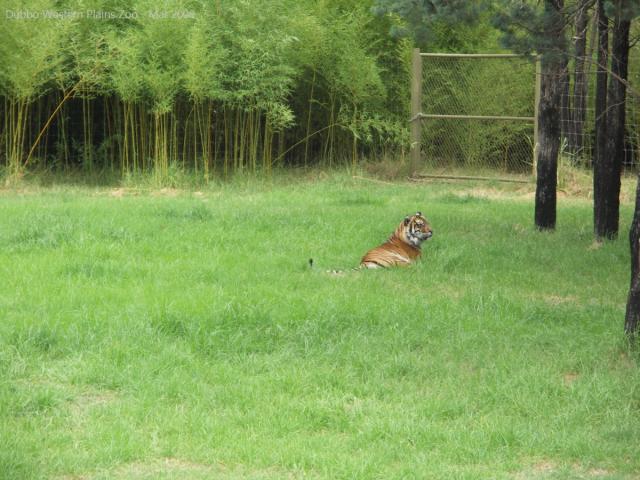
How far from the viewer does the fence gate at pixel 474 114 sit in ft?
47.1

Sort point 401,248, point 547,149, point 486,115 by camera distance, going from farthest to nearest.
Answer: point 486,115 → point 547,149 → point 401,248

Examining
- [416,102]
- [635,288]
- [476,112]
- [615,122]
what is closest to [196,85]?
[416,102]

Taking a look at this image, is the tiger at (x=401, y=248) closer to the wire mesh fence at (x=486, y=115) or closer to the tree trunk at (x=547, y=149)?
the tree trunk at (x=547, y=149)

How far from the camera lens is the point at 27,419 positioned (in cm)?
439

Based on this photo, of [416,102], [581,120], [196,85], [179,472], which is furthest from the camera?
[416,102]

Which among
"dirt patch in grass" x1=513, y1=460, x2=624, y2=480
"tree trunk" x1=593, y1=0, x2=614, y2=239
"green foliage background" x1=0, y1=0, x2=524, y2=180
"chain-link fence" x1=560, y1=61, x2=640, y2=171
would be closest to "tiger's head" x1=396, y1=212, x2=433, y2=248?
"tree trunk" x1=593, y1=0, x2=614, y2=239

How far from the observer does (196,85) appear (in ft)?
40.2

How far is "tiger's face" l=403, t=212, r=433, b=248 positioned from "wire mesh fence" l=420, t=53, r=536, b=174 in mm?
6596

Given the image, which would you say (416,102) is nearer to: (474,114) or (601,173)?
(474,114)

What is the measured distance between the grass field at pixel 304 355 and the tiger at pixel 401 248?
6.3 inches

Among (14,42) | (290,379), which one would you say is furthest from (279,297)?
(14,42)

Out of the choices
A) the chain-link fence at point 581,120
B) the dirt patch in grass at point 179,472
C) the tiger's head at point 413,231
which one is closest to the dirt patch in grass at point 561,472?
the dirt patch in grass at point 179,472

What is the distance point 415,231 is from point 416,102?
653 centimetres

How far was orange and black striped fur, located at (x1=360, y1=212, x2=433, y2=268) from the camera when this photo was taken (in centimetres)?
760
